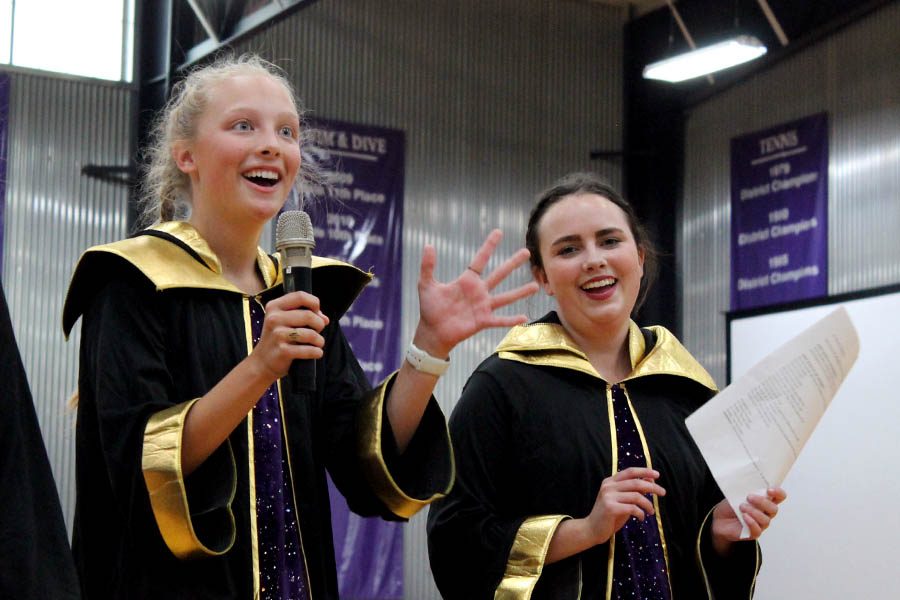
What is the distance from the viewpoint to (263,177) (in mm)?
2543

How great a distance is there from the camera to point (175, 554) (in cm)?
225

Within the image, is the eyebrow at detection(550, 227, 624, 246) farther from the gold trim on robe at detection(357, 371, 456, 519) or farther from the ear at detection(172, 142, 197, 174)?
the ear at detection(172, 142, 197, 174)

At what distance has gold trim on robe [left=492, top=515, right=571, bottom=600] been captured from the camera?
2.82m

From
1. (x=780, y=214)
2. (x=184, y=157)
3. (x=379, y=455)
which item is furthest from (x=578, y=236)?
(x=780, y=214)

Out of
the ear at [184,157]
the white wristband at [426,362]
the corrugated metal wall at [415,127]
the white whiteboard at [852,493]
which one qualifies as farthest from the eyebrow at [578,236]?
the corrugated metal wall at [415,127]

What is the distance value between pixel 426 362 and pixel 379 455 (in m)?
0.22

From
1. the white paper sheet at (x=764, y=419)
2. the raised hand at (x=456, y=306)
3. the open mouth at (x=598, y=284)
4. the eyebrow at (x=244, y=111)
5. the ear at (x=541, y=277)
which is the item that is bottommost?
the white paper sheet at (x=764, y=419)

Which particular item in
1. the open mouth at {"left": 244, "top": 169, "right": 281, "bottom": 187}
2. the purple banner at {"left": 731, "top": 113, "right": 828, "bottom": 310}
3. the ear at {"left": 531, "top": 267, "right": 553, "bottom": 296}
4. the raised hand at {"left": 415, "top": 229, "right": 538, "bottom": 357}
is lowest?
the raised hand at {"left": 415, "top": 229, "right": 538, "bottom": 357}

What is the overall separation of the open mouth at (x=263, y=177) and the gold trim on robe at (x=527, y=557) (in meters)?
1.01

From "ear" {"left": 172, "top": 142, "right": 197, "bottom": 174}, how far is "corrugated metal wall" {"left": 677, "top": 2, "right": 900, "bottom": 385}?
7.96 meters

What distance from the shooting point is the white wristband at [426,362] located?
2477 millimetres

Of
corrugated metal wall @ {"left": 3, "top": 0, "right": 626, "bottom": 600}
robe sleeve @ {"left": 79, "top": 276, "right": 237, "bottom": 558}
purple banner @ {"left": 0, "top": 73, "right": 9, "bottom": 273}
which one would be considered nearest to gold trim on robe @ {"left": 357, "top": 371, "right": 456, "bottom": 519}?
robe sleeve @ {"left": 79, "top": 276, "right": 237, "bottom": 558}

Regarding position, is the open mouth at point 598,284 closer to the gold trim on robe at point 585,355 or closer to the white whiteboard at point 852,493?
the gold trim on robe at point 585,355

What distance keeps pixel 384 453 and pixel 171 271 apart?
1.90 feet
